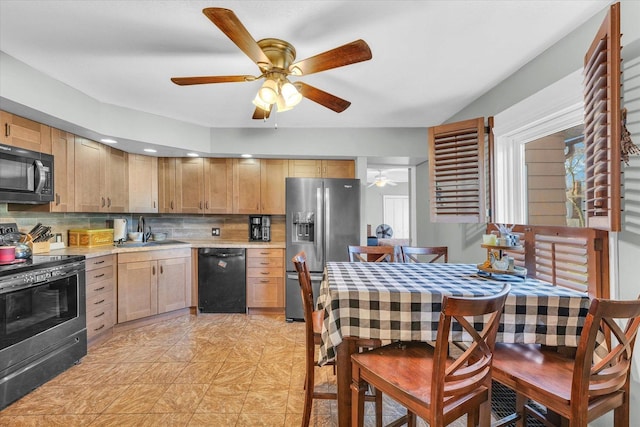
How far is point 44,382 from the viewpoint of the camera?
229 cm

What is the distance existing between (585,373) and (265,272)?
3205mm

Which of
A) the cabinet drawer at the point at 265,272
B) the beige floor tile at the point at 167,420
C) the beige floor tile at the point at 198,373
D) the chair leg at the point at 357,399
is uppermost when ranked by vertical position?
the cabinet drawer at the point at 265,272

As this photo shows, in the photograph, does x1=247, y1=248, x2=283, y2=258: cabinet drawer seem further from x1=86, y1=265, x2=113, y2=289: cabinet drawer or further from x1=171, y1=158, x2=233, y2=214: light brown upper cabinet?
x1=86, y1=265, x2=113, y2=289: cabinet drawer

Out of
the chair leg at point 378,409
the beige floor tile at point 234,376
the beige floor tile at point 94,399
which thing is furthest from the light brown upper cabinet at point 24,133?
the chair leg at point 378,409

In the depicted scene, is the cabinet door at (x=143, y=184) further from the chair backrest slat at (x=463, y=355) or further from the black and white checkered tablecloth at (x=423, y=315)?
the chair backrest slat at (x=463, y=355)

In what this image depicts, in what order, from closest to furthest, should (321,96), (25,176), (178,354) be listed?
(321,96) < (25,176) < (178,354)

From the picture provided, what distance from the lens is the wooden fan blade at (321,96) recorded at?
2121 millimetres

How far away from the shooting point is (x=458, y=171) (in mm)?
2660

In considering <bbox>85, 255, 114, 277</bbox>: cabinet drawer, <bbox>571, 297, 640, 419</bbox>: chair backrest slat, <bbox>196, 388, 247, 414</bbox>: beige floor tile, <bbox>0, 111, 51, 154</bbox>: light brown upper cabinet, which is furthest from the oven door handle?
<bbox>571, 297, 640, 419</bbox>: chair backrest slat

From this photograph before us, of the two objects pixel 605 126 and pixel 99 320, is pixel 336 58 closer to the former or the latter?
pixel 605 126

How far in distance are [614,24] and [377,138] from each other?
2.73 meters

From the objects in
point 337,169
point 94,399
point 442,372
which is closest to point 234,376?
point 94,399

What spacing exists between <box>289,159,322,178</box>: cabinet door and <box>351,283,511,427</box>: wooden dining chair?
2971 millimetres

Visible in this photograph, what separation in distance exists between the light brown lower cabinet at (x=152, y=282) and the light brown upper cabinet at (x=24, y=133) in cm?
123
